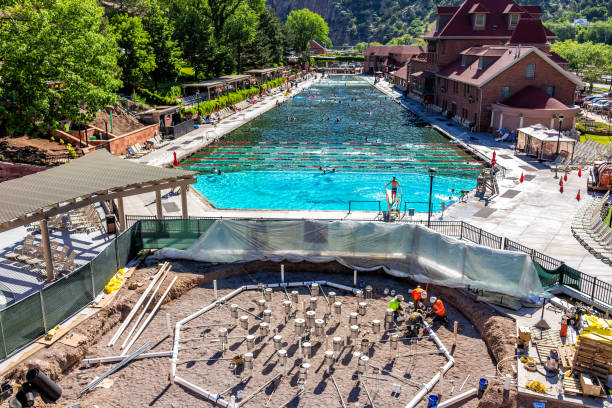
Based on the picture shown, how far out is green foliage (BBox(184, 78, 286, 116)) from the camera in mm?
57544

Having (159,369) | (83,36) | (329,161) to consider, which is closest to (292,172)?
(329,161)

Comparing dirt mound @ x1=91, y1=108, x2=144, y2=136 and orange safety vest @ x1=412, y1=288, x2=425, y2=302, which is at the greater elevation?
dirt mound @ x1=91, y1=108, x2=144, y2=136

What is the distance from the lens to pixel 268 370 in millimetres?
14859

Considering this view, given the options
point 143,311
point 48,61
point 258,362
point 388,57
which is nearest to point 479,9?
point 48,61

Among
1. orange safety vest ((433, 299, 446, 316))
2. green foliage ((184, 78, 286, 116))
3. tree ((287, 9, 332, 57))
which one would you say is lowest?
orange safety vest ((433, 299, 446, 316))

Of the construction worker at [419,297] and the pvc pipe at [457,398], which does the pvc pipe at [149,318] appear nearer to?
the construction worker at [419,297]

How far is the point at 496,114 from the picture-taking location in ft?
163

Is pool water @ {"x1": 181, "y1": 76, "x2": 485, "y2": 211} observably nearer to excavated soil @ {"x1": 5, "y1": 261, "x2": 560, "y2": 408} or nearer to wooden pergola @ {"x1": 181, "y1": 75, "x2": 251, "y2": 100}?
wooden pergola @ {"x1": 181, "y1": 75, "x2": 251, "y2": 100}

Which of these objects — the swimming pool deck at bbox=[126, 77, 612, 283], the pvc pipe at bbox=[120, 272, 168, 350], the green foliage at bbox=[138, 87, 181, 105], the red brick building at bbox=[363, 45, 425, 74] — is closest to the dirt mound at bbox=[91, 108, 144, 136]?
the swimming pool deck at bbox=[126, 77, 612, 283]

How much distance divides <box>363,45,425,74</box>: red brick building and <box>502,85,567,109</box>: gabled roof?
3222 inches

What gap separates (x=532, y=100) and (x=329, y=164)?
71.3ft

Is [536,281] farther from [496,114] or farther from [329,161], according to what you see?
[496,114]

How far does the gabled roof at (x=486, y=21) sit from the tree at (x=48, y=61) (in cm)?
4740

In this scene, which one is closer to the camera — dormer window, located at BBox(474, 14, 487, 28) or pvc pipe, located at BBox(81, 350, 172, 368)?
pvc pipe, located at BBox(81, 350, 172, 368)
